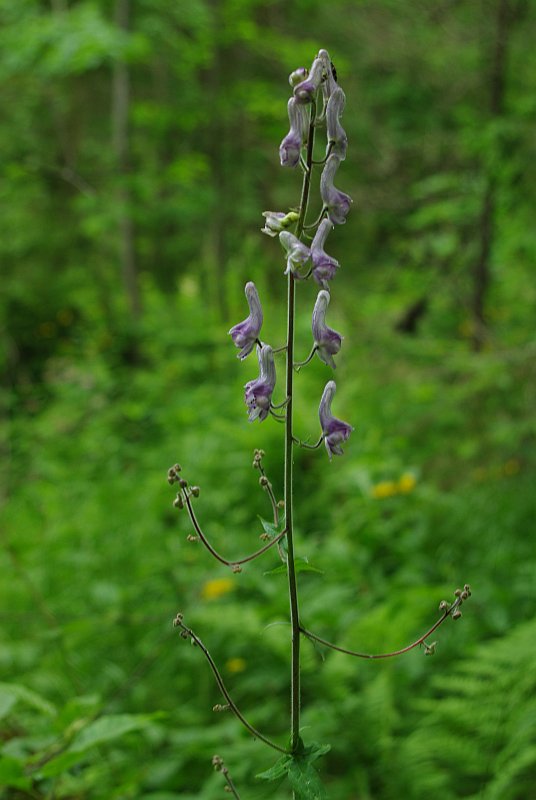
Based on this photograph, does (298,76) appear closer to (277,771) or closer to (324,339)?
(324,339)

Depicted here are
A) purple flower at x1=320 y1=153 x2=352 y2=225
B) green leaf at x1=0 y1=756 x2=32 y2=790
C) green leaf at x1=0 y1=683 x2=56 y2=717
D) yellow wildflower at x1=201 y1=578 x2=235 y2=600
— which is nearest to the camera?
purple flower at x1=320 y1=153 x2=352 y2=225

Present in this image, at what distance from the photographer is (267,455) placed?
18.5 feet

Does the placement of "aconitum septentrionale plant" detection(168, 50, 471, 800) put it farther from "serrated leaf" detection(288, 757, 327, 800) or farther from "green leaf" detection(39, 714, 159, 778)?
"green leaf" detection(39, 714, 159, 778)

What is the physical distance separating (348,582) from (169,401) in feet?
14.9

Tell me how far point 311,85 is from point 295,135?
0.28 feet

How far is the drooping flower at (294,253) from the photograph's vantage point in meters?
1.24

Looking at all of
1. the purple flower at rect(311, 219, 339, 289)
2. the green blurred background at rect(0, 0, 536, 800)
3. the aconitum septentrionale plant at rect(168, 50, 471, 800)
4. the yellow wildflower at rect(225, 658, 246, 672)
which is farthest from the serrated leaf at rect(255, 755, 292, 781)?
the yellow wildflower at rect(225, 658, 246, 672)

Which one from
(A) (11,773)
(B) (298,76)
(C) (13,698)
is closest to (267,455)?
(C) (13,698)

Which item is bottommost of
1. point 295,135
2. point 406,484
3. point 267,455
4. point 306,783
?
point 306,783

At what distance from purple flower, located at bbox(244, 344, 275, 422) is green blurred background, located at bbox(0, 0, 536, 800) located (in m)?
0.55

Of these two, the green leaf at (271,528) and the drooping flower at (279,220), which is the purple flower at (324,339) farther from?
the green leaf at (271,528)

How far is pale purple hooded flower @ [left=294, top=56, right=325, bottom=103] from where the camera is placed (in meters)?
1.26

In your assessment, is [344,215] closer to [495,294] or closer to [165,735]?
[165,735]

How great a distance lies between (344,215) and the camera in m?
1.38
